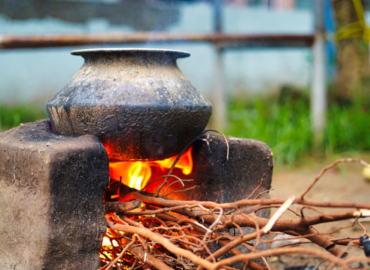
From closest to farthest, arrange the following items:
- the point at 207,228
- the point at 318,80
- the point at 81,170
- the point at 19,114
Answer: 1. the point at 81,170
2. the point at 207,228
3. the point at 19,114
4. the point at 318,80

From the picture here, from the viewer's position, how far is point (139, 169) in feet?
6.73

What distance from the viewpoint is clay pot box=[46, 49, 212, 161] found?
160 centimetres

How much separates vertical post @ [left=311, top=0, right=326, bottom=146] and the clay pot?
380cm

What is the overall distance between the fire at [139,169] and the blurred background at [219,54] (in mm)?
2461

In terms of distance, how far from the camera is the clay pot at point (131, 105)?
1.60m

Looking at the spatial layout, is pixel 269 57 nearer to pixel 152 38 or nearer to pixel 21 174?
pixel 152 38

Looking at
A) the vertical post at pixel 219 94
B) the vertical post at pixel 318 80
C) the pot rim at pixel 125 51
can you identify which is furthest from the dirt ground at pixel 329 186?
the pot rim at pixel 125 51

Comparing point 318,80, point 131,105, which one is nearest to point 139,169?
point 131,105

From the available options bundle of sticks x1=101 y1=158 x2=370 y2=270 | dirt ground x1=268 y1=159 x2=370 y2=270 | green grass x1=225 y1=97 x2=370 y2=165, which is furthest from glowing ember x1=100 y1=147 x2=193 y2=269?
green grass x1=225 y1=97 x2=370 y2=165

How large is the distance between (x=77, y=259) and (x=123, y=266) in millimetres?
303

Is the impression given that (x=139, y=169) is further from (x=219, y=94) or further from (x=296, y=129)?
(x=296, y=129)

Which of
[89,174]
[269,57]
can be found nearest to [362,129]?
[269,57]

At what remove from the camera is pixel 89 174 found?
1.52 m

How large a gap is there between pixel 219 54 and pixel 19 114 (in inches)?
110
